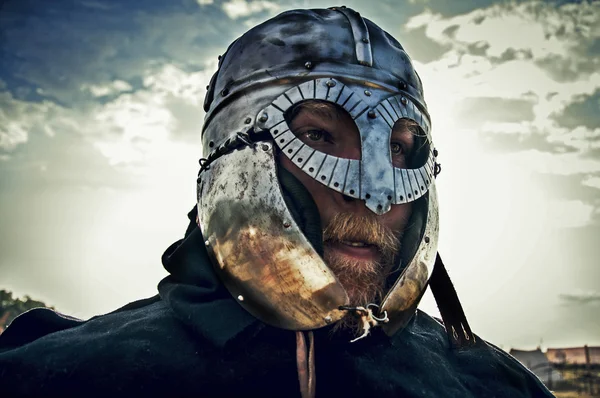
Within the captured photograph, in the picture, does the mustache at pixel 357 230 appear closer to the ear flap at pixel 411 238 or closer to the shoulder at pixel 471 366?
the ear flap at pixel 411 238

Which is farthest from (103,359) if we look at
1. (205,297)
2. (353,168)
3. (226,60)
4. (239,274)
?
(226,60)

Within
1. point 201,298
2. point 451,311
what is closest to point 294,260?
point 201,298

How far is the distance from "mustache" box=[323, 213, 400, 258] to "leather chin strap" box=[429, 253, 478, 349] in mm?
695

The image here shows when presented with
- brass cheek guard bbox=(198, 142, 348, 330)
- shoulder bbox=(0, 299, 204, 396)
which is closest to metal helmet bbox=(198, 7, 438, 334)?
brass cheek guard bbox=(198, 142, 348, 330)

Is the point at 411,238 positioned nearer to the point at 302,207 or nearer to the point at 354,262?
the point at 354,262

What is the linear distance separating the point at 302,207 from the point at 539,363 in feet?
39.9

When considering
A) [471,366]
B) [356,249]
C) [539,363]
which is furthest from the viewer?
[539,363]

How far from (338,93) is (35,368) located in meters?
1.74

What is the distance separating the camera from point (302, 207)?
8.14 feet

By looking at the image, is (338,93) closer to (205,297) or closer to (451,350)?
(205,297)

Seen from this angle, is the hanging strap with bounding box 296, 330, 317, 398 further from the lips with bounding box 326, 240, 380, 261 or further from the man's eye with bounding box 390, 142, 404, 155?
the man's eye with bounding box 390, 142, 404, 155

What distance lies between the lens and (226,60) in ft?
10.3

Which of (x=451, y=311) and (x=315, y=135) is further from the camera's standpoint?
(x=451, y=311)

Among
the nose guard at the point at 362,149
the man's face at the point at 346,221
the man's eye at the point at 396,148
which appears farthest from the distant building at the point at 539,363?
the nose guard at the point at 362,149
